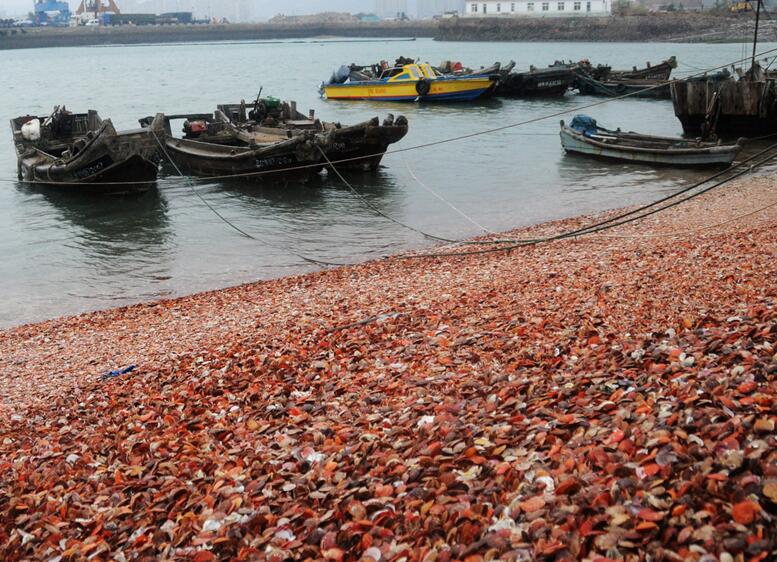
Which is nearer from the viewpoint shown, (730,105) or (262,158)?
(262,158)

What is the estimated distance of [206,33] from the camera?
168 meters

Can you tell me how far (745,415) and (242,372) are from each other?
4.81 metres

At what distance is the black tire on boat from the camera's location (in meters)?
45.8

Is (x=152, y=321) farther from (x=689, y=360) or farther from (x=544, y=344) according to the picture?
(x=689, y=360)

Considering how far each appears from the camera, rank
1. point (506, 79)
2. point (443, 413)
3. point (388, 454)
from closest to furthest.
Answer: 1. point (388, 454)
2. point (443, 413)
3. point (506, 79)

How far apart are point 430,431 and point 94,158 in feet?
65.3

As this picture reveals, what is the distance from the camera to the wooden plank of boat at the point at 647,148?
23094 mm

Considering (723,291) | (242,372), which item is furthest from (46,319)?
(723,291)

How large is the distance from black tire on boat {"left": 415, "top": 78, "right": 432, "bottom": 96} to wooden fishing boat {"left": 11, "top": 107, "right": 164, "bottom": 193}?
24821 millimetres

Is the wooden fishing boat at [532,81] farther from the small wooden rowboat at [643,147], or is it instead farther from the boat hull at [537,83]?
the small wooden rowboat at [643,147]

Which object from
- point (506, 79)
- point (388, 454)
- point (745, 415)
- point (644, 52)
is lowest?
point (388, 454)

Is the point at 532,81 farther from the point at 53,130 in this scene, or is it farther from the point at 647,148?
the point at 53,130

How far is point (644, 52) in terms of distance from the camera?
98688 mm

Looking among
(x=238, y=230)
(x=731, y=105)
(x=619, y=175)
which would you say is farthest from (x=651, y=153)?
(x=238, y=230)
